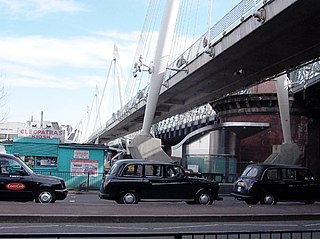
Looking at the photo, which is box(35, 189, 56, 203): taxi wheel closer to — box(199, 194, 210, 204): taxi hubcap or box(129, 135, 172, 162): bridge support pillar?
box(199, 194, 210, 204): taxi hubcap

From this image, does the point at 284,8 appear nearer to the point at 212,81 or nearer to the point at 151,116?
the point at 212,81

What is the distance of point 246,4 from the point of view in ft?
87.3

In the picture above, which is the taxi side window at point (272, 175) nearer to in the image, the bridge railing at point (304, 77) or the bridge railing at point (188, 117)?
the bridge railing at point (304, 77)

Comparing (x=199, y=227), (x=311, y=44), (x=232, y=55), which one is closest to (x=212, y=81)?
(x=232, y=55)

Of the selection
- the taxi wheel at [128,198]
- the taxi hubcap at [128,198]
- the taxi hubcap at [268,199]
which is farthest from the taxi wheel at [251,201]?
the taxi hubcap at [128,198]

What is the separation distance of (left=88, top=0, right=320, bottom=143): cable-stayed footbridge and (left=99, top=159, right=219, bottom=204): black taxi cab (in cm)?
762

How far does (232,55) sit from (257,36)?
449cm

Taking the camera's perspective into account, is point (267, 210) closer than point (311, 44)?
Yes

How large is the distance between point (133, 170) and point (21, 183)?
382cm

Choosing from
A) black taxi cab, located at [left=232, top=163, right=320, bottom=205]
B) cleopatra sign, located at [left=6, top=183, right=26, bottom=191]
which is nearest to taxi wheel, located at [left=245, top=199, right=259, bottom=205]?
black taxi cab, located at [left=232, top=163, right=320, bottom=205]

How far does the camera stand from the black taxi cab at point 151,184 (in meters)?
19.2

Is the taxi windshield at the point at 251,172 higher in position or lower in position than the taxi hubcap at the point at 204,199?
higher

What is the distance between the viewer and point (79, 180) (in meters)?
30.3

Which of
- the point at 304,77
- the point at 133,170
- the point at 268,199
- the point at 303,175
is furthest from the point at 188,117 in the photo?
the point at 133,170
